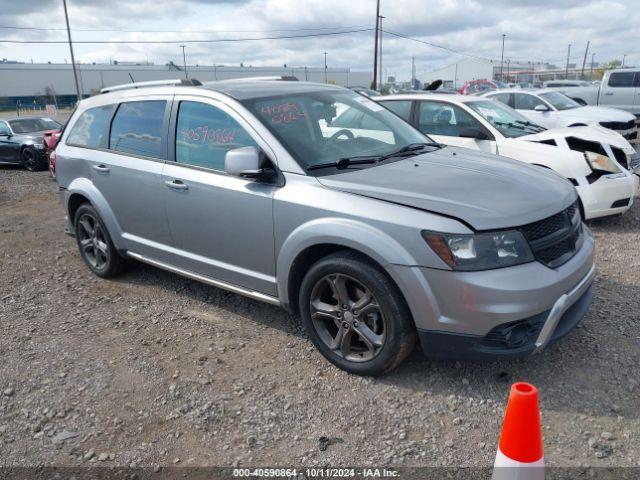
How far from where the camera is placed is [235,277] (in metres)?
3.97

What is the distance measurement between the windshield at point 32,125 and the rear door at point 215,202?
12648mm

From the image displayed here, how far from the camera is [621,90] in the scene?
17.1 m

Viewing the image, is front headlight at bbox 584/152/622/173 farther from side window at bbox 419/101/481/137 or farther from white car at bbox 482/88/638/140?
white car at bbox 482/88/638/140

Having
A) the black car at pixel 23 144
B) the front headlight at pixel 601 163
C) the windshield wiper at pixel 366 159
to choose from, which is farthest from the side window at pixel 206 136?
the black car at pixel 23 144

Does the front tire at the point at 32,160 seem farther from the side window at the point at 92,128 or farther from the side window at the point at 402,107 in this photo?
the side window at the point at 402,107

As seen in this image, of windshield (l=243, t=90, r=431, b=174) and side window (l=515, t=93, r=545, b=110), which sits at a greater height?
windshield (l=243, t=90, r=431, b=174)

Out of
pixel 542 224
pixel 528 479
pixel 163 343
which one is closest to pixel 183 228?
pixel 163 343

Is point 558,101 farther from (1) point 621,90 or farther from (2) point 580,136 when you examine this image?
(2) point 580,136

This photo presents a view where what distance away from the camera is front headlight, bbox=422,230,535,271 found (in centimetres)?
294

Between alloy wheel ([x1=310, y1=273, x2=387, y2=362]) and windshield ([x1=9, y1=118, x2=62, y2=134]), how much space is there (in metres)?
14.0

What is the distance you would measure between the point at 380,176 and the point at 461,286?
36.8 inches

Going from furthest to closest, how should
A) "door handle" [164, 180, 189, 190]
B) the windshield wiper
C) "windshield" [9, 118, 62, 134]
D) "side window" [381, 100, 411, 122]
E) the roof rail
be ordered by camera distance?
"windshield" [9, 118, 62, 134], "side window" [381, 100, 411, 122], the roof rail, "door handle" [164, 180, 189, 190], the windshield wiper

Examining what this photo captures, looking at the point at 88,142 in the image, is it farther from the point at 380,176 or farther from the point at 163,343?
the point at 380,176

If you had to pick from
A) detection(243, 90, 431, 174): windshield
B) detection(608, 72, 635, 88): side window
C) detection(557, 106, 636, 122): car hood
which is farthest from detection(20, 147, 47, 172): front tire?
detection(608, 72, 635, 88): side window
